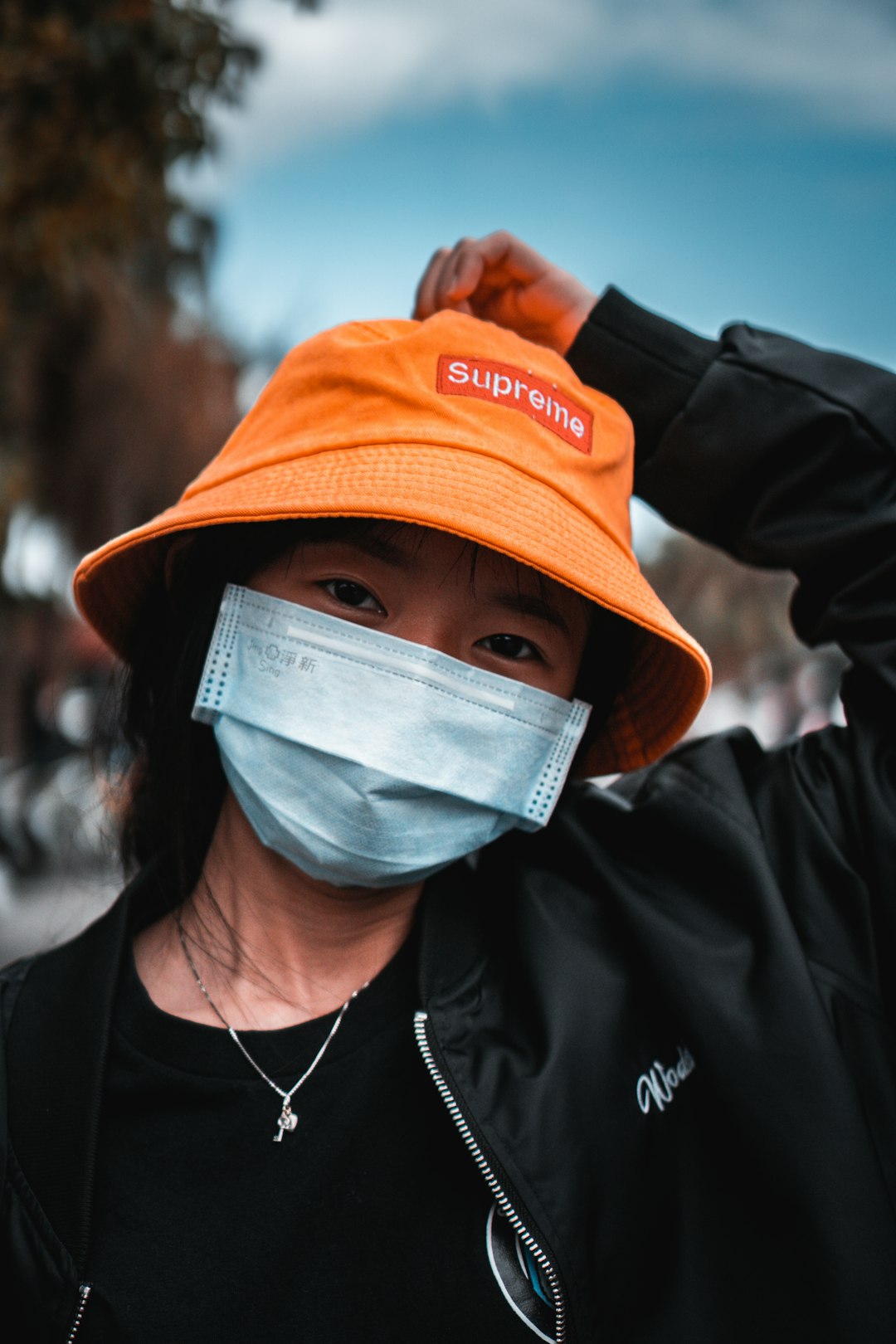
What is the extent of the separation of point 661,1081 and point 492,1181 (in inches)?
12.6

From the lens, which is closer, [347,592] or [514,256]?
[347,592]

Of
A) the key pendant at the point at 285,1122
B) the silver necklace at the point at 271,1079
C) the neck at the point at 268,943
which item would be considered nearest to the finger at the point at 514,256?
the neck at the point at 268,943

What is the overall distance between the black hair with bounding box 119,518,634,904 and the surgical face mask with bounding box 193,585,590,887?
78 millimetres

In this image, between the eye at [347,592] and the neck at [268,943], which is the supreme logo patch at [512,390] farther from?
the neck at [268,943]

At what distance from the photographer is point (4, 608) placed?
22.4 ft

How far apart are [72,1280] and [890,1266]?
1062 millimetres

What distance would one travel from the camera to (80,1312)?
1152 mm

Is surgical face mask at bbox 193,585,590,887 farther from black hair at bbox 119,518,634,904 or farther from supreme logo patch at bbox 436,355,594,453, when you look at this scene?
supreme logo patch at bbox 436,355,594,453

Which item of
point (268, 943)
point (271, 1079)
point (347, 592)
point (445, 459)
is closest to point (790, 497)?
point (445, 459)

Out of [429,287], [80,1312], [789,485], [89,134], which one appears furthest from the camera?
[89,134]

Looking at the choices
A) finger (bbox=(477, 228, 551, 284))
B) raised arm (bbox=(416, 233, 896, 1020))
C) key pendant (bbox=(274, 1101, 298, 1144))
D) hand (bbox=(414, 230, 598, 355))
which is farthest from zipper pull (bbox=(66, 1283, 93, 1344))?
finger (bbox=(477, 228, 551, 284))

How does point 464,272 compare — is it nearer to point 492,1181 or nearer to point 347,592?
point 347,592

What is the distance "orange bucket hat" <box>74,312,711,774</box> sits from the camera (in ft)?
4.22

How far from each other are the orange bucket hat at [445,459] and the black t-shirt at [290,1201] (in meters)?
0.71
